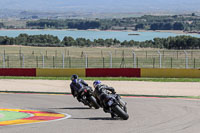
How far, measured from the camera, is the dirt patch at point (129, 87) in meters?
25.1

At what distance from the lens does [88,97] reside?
17500 millimetres

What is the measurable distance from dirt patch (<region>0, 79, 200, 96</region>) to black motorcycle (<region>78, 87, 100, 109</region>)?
7.23 m

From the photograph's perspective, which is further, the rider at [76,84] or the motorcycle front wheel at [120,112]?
the rider at [76,84]

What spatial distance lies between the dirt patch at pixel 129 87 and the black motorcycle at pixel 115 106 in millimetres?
9476

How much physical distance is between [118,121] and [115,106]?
439mm

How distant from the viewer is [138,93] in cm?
2458

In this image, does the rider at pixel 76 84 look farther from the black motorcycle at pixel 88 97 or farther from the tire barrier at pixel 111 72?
the tire barrier at pixel 111 72

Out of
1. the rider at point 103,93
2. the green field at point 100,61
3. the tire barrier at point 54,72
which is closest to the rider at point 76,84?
the rider at point 103,93

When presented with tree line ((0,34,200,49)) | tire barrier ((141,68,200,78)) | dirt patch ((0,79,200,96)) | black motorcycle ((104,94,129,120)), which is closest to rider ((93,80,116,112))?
black motorcycle ((104,94,129,120))

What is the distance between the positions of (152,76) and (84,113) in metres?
17.6

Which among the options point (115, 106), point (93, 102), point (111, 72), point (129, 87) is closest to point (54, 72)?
point (111, 72)

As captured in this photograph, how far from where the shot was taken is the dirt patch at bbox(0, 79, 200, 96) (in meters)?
25.1

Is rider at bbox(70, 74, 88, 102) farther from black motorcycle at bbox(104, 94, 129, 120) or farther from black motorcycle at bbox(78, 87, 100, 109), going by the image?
black motorcycle at bbox(104, 94, 129, 120)

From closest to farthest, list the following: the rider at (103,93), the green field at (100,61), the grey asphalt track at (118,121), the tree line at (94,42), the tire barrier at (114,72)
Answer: the grey asphalt track at (118,121)
the rider at (103,93)
the tire barrier at (114,72)
the green field at (100,61)
the tree line at (94,42)
